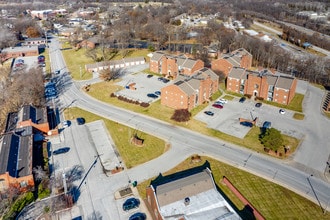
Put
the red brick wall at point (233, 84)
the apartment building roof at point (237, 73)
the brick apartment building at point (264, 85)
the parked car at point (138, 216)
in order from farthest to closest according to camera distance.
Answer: the red brick wall at point (233, 84) < the apartment building roof at point (237, 73) < the brick apartment building at point (264, 85) < the parked car at point (138, 216)

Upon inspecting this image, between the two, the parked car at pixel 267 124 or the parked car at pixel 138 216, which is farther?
the parked car at pixel 267 124

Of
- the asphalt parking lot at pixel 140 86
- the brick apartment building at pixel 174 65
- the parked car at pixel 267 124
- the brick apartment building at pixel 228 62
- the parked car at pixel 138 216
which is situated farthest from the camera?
the brick apartment building at pixel 228 62

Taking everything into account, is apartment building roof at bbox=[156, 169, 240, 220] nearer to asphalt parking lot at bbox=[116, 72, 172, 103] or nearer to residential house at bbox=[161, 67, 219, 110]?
residential house at bbox=[161, 67, 219, 110]

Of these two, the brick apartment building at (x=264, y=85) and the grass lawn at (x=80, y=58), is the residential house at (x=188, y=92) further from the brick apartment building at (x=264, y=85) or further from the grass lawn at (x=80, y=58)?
the grass lawn at (x=80, y=58)

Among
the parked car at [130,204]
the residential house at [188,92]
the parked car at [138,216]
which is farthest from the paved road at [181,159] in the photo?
the residential house at [188,92]

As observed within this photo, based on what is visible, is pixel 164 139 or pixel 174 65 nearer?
pixel 164 139

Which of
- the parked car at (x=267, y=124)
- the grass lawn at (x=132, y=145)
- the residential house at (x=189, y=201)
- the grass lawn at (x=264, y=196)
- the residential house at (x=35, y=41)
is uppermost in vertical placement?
the residential house at (x=35, y=41)

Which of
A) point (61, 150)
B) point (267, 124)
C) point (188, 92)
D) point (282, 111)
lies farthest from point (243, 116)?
point (61, 150)

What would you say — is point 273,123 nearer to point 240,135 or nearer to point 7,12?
point 240,135

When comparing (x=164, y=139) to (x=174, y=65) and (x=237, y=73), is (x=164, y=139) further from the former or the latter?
(x=174, y=65)
